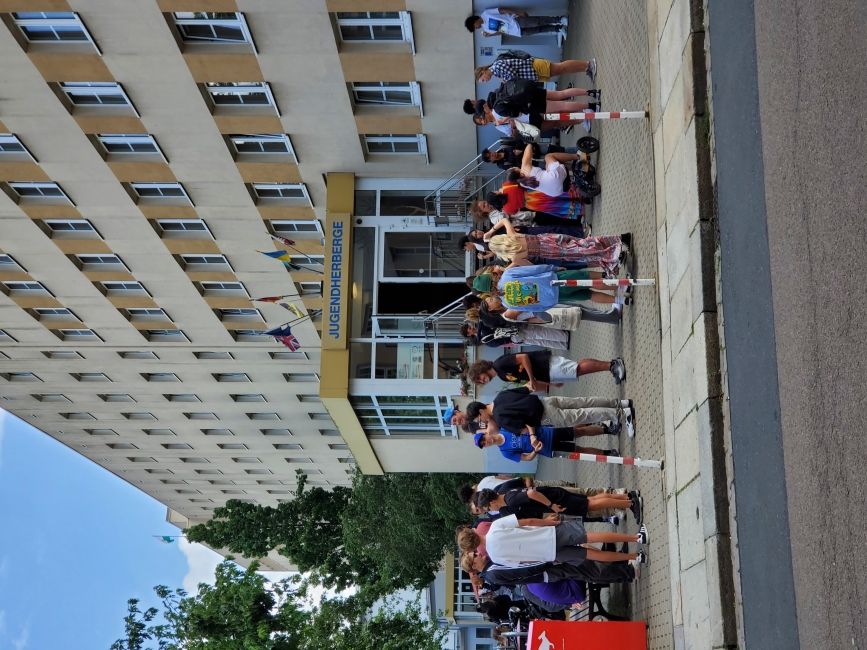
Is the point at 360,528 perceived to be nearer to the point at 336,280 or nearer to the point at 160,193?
the point at 336,280

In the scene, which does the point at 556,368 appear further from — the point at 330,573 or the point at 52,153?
the point at 330,573

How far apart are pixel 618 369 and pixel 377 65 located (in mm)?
11041

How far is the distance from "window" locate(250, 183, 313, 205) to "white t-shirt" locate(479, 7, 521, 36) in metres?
8.09

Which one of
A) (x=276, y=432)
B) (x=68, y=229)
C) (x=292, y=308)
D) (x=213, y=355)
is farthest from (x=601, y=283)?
(x=276, y=432)

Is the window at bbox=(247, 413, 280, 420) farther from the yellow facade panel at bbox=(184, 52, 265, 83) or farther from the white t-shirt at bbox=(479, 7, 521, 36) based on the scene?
the white t-shirt at bbox=(479, 7, 521, 36)

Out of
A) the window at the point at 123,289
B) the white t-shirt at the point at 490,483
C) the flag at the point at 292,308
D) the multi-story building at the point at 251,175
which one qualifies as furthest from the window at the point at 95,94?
the white t-shirt at the point at 490,483

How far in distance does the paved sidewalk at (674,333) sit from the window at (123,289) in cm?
2258

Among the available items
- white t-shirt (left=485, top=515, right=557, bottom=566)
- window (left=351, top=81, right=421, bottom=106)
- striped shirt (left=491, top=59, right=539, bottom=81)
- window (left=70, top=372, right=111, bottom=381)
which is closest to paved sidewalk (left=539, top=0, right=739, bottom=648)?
white t-shirt (left=485, top=515, right=557, bottom=566)

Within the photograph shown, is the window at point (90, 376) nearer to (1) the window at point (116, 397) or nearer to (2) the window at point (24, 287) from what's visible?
(1) the window at point (116, 397)

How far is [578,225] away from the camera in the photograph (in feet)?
51.4

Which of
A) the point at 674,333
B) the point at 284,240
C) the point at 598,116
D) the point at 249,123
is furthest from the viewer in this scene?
the point at 284,240

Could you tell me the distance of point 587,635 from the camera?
9633mm

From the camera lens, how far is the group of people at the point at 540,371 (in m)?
10.8

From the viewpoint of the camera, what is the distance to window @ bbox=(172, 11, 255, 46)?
19906mm
